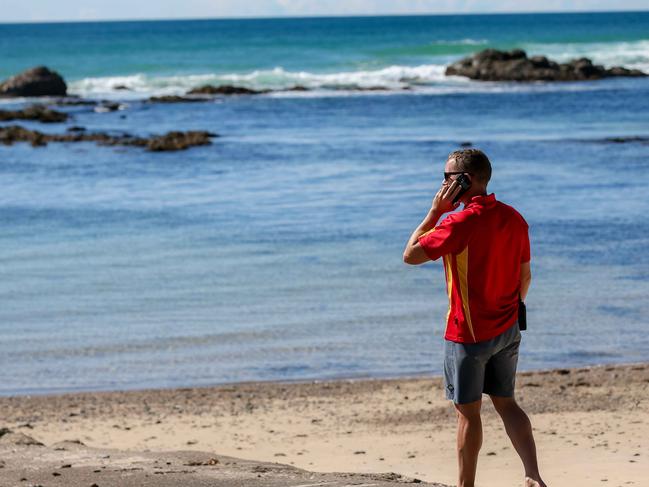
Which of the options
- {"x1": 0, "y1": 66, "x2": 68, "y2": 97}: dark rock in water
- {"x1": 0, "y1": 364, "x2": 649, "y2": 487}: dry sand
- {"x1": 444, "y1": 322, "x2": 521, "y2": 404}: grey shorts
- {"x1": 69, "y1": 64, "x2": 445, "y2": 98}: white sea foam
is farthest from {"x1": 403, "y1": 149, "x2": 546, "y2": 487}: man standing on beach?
{"x1": 0, "y1": 66, "x2": 68, "y2": 97}: dark rock in water

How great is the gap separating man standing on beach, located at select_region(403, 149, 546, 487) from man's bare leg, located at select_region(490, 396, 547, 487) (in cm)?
2

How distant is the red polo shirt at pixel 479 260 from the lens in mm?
4914

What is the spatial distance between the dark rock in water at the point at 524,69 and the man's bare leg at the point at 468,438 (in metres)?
49.1

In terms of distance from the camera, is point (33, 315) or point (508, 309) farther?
point (33, 315)

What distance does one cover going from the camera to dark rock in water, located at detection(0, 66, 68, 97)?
5066 centimetres

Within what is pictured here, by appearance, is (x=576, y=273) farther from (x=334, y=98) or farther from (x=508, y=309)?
(x=334, y=98)

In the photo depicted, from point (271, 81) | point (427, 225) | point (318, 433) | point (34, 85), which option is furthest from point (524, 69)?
point (427, 225)

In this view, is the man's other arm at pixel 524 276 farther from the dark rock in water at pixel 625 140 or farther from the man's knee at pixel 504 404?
the dark rock in water at pixel 625 140

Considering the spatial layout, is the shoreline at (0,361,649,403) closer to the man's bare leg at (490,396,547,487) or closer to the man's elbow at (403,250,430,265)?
the man's bare leg at (490,396,547,487)

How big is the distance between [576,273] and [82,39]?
96.4m

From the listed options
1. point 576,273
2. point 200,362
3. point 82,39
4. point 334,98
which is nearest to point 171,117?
point 334,98

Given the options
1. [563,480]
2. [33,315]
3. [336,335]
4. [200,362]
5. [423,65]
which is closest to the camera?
[563,480]

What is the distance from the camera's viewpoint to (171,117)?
3916 cm

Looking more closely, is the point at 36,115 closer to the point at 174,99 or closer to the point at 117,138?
the point at 174,99
